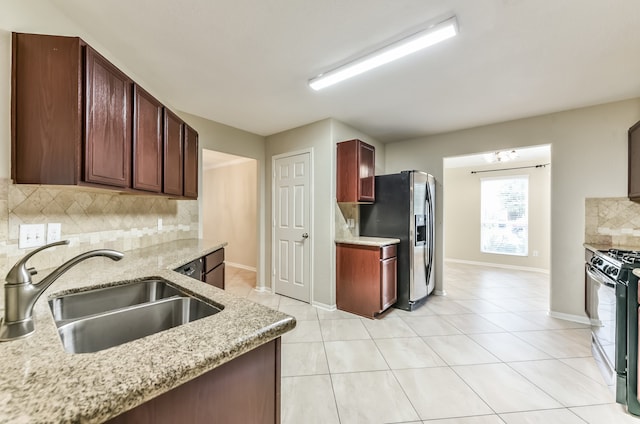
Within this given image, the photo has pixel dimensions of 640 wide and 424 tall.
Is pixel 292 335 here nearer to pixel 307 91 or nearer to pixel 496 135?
pixel 307 91

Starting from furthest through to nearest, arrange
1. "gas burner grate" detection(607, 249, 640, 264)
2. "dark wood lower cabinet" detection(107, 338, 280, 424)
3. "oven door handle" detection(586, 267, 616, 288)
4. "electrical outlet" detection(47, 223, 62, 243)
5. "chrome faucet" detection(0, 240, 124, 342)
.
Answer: "oven door handle" detection(586, 267, 616, 288) < "gas burner grate" detection(607, 249, 640, 264) < "electrical outlet" detection(47, 223, 62, 243) < "chrome faucet" detection(0, 240, 124, 342) < "dark wood lower cabinet" detection(107, 338, 280, 424)

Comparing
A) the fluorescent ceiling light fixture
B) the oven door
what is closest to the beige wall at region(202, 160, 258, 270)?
the fluorescent ceiling light fixture

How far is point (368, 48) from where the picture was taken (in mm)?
1860

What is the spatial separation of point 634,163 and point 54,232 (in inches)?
194

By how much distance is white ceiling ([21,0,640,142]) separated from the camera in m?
1.52

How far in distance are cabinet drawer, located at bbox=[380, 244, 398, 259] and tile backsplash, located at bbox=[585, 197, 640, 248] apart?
2114 mm

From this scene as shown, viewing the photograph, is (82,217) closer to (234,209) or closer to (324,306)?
(324,306)

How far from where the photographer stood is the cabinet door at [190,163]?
254 cm

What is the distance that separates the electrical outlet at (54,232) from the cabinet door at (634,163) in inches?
188

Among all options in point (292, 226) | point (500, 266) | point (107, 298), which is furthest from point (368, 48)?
point (500, 266)

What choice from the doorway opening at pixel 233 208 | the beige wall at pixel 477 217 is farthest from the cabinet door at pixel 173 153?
the beige wall at pixel 477 217

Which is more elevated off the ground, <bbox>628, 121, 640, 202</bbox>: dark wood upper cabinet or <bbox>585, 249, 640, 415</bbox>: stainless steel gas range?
<bbox>628, 121, 640, 202</bbox>: dark wood upper cabinet

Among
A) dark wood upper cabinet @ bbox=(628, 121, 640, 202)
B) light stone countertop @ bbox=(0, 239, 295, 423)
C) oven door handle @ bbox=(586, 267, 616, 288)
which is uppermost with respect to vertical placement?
dark wood upper cabinet @ bbox=(628, 121, 640, 202)

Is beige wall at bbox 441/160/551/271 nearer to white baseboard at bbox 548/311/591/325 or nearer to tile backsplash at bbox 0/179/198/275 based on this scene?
white baseboard at bbox 548/311/591/325
